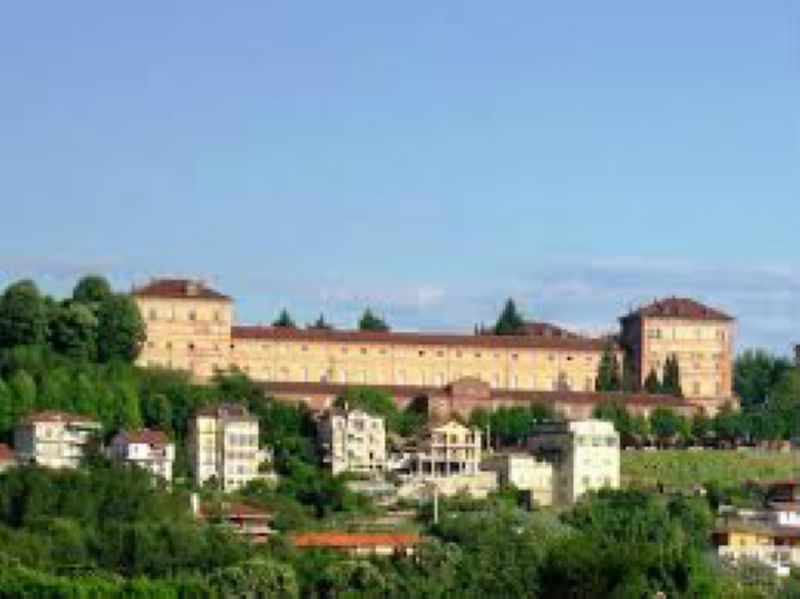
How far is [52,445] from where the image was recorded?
4906 cm

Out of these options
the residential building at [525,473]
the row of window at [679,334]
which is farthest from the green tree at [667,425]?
the row of window at [679,334]

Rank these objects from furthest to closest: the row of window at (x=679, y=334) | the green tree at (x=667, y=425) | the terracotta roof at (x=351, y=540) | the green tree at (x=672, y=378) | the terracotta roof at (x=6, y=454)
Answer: the row of window at (x=679, y=334) < the green tree at (x=672, y=378) < the green tree at (x=667, y=425) < the terracotta roof at (x=6, y=454) < the terracotta roof at (x=351, y=540)

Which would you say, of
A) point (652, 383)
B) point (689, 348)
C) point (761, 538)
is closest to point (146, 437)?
point (761, 538)

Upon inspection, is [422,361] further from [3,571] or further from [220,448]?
[3,571]

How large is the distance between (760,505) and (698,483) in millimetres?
1408

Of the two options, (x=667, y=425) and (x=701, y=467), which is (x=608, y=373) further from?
(x=701, y=467)

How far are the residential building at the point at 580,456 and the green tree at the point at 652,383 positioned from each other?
5482mm

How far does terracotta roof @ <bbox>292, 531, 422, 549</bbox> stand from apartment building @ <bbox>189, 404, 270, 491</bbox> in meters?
5.91

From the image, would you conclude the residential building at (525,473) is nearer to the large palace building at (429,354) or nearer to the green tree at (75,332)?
the large palace building at (429,354)

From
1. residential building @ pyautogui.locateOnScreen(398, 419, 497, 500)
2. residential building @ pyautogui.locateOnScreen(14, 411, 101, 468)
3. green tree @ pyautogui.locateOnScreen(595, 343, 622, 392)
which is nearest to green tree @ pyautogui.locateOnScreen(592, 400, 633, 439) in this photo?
green tree @ pyautogui.locateOnScreen(595, 343, 622, 392)

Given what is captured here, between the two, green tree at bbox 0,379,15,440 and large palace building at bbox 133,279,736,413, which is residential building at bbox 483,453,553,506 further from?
green tree at bbox 0,379,15,440

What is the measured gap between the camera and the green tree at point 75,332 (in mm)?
52594

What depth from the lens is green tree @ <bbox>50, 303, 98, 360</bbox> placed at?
173 ft

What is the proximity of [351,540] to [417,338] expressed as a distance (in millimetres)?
16482
